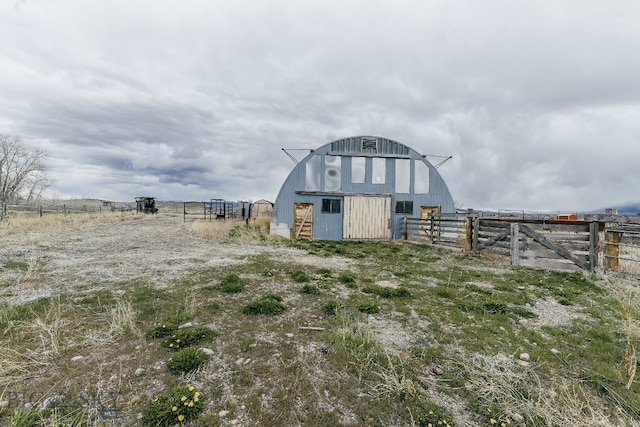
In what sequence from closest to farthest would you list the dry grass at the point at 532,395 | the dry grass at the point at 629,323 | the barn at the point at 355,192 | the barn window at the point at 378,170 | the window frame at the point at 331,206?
the dry grass at the point at 532,395 < the dry grass at the point at 629,323 < the barn at the point at 355,192 < the window frame at the point at 331,206 < the barn window at the point at 378,170

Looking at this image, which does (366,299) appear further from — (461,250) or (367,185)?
(367,185)

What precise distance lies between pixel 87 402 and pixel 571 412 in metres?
5.91

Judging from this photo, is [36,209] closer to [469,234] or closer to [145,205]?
[145,205]

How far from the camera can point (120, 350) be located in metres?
4.71

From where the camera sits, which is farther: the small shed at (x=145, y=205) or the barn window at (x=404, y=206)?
the small shed at (x=145, y=205)

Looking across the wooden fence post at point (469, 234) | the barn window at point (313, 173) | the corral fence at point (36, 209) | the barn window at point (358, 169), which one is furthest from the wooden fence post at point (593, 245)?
the corral fence at point (36, 209)

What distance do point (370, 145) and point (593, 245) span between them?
13.8m

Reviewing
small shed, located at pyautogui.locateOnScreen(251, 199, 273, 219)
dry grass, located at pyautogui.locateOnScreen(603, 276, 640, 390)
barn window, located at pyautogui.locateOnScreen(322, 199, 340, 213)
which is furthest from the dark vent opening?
small shed, located at pyautogui.locateOnScreen(251, 199, 273, 219)

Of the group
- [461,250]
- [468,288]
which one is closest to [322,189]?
[461,250]

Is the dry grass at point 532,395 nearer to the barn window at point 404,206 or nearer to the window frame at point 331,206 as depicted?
the window frame at point 331,206

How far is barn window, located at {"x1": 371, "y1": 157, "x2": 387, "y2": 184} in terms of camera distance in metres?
21.4

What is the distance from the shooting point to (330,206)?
2088cm

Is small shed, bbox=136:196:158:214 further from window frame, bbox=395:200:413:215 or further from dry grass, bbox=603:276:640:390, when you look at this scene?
dry grass, bbox=603:276:640:390

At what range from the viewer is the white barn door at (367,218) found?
20969 mm
